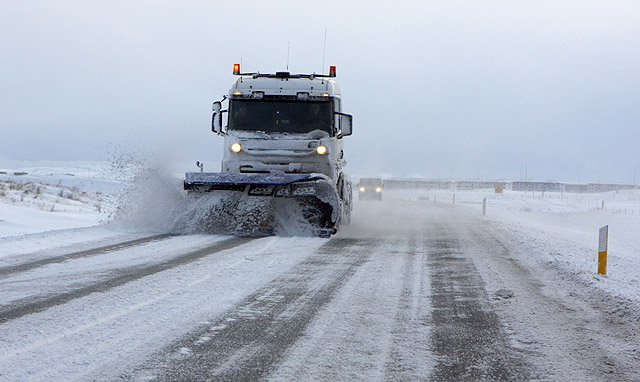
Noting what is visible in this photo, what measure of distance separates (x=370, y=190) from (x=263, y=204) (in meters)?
37.9

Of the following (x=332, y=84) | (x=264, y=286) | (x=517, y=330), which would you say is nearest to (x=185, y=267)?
(x=264, y=286)

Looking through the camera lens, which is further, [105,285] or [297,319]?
[105,285]

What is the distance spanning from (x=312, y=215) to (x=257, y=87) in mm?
3037

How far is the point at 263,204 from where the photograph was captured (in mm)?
10500

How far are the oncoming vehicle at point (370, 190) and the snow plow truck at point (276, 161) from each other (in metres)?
36.3

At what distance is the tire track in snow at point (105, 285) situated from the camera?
4383 millimetres

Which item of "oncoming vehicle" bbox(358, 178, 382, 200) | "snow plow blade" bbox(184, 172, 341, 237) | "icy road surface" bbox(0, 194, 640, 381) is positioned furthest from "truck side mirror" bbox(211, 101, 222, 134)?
"oncoming vehicle" bbox(358, 178, 382, 200)

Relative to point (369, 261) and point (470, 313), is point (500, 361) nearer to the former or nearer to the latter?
point (470, 313)

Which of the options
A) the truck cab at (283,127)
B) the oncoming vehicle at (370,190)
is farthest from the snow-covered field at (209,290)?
the oncoming vehicle at (370,190)

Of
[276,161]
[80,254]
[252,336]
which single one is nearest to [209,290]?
[252,336]

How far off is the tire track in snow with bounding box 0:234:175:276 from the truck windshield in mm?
2851

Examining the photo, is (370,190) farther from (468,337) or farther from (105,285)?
(468,337)

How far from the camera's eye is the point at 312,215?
1046cm

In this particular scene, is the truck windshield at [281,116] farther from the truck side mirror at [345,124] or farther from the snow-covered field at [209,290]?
the snow-covered field at [209,290]
